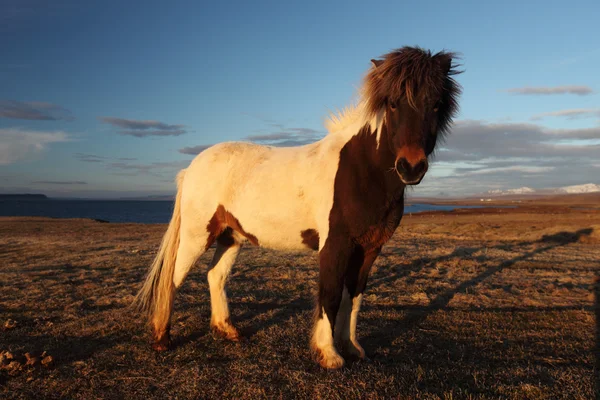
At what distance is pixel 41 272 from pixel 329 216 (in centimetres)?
765

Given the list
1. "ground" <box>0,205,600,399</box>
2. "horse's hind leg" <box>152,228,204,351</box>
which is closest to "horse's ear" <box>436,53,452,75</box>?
"ground" <box>0,205,600,399</box>

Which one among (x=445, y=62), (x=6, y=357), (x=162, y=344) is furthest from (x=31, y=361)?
(x=445, y=62)

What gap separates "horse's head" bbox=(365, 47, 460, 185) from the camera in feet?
9.74

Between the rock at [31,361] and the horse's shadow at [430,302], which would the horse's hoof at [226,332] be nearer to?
the horse's shadow at [430,302]

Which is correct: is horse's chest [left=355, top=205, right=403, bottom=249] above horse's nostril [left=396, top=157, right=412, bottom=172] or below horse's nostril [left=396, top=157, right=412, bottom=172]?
below

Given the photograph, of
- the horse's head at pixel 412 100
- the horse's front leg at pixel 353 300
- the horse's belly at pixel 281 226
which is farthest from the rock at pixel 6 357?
the horse's head at pixel 412 100

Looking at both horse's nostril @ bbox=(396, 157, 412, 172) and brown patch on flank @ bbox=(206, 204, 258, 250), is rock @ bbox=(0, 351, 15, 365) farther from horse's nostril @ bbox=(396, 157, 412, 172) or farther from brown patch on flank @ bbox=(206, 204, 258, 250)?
horse's nostril @ bbox=(396, 157, 412, 172)

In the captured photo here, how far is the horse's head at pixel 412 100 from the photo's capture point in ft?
9.74

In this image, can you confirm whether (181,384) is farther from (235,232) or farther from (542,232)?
(542,232)

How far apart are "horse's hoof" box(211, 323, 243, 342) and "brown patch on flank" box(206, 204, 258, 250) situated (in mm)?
1039

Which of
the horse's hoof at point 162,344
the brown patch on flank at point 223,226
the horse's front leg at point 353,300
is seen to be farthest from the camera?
the brown patch on flank at point 223,226

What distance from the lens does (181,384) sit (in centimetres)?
330

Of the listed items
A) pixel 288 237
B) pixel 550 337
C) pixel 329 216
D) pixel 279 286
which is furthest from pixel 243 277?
pixel 550 337

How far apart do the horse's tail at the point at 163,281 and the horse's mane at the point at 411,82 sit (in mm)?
2854
